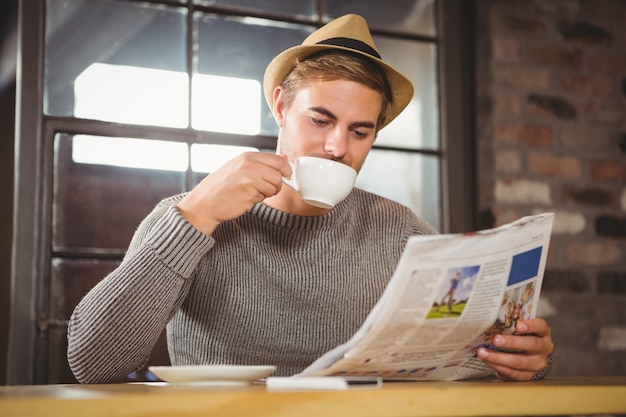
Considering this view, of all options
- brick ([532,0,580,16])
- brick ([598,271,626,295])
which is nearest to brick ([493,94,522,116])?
brick ([532,0,580,16])

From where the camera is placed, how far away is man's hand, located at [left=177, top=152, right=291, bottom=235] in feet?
3.89

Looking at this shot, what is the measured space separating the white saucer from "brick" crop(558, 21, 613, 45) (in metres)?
1.94

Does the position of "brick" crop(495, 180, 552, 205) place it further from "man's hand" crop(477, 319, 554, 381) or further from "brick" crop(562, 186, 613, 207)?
"man's hand" crop(477, 319, 554, 381)

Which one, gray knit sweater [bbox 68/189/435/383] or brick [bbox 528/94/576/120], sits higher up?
brick [bbox 528/94/576/120]

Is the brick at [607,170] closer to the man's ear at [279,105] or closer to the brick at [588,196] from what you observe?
the brick at [588,196]

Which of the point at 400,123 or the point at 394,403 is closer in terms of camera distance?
the point at 394,403

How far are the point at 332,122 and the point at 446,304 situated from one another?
62cm

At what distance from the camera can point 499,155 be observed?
2301mm

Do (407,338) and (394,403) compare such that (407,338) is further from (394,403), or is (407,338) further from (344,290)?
(344,290)

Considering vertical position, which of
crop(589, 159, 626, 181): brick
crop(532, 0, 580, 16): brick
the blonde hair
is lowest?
crop(589, 159, 626, 181): brick

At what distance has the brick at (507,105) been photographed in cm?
232

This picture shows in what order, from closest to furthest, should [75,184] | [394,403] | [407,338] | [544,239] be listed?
[394,403] → [407,338] → [544,239] → [75,184]

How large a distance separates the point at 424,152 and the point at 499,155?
0.23 meters

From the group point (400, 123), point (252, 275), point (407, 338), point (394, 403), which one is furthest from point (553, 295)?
point (394, 403)
